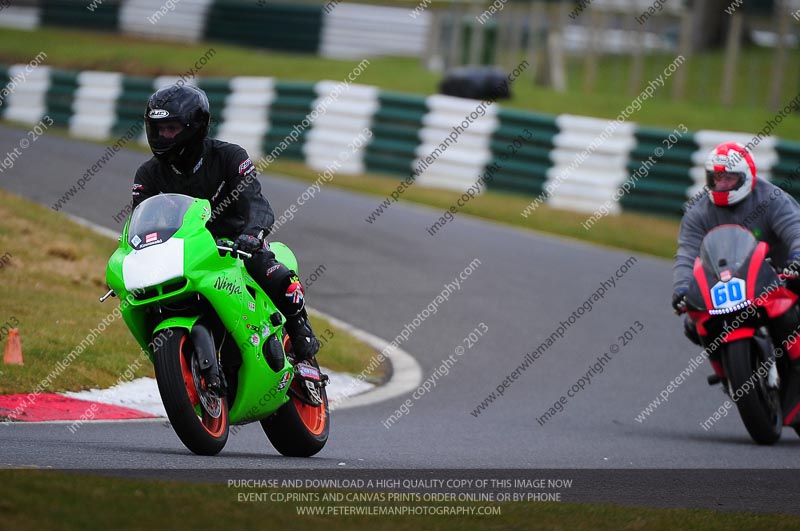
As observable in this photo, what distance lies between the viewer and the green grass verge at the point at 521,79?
24002mm

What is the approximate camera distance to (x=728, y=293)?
8.77 meters

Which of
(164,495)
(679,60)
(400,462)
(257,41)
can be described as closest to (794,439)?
(400,462)

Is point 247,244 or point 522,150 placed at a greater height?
point 247,244

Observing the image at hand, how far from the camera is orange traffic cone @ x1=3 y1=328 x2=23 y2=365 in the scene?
862cm

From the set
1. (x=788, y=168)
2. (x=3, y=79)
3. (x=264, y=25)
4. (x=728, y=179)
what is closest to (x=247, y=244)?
(x=728, y=179)

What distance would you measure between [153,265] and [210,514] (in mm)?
1685

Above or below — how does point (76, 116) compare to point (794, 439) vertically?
below

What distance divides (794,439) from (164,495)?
584 cm

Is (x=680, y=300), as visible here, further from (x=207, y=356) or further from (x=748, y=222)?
(x=207, y=356)

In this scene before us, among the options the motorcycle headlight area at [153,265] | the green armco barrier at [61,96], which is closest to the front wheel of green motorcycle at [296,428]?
the motorcycle headlight area at [153,265]

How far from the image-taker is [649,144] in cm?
1844

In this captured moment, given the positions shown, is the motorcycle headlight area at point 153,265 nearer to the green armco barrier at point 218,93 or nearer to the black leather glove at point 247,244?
the black leather glove at point 247,244

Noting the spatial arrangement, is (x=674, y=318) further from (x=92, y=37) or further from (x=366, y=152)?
(x=92, y=37)

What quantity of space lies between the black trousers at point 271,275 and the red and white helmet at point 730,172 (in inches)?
141
